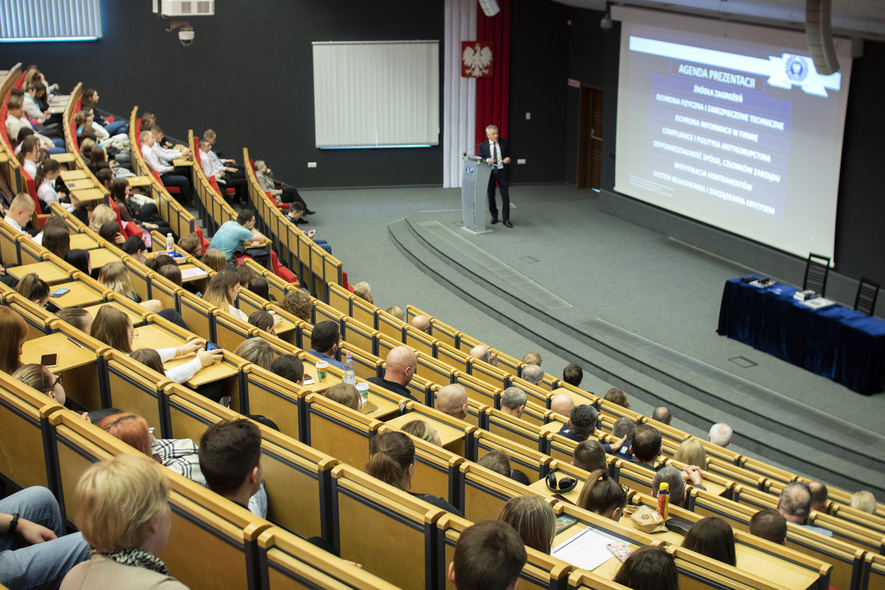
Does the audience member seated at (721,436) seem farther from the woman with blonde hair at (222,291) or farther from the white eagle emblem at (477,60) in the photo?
the white eagle emblem at (477,60)

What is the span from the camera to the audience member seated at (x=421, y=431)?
12.5 ft

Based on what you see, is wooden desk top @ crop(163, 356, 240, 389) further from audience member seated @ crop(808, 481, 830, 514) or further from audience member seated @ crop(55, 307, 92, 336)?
audience member seated @ crop(808, 481, 830, 514)

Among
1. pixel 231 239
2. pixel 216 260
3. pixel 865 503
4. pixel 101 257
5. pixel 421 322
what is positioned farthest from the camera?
pixel 231 239

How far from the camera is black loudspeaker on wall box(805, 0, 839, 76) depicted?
6.47 metres

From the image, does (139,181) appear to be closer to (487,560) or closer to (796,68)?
(796,68)

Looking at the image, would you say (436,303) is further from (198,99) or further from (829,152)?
(198,99)

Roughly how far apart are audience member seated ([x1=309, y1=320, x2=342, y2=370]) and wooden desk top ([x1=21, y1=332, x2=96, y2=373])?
4.87 feet

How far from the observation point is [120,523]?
1.95 m

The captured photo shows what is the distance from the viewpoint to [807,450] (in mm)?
7004

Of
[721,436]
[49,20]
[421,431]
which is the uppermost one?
[49,20]

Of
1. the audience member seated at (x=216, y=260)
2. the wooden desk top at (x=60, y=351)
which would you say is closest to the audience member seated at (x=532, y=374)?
the audience member seated at (x=216, y=260)

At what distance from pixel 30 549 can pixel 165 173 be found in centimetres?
880

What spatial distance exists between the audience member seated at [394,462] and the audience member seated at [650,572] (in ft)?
2.26

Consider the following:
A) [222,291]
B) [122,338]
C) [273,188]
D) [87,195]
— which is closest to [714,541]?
[122,338]
